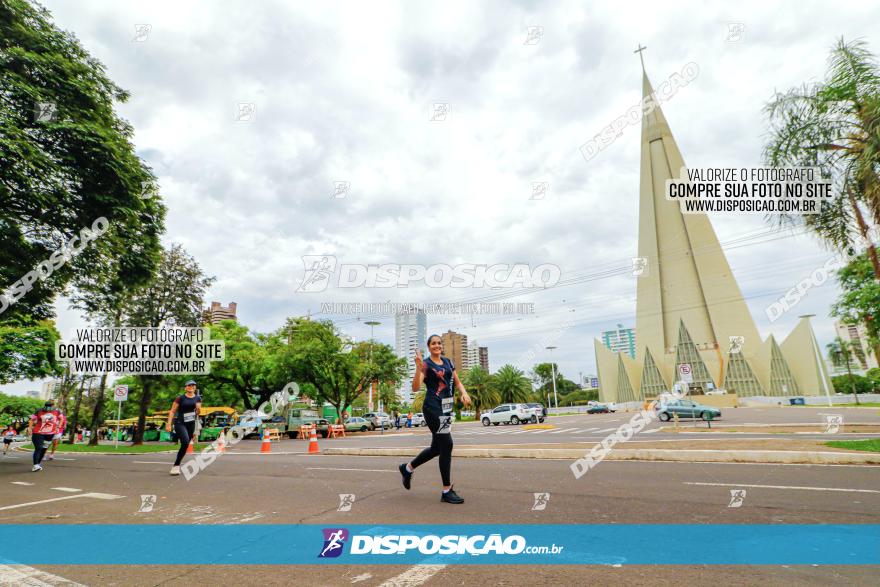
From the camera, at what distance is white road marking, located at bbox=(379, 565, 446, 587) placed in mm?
2875

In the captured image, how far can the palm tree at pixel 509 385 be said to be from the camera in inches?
2314

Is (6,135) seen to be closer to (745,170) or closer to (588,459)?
(588,459)

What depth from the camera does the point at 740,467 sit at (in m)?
7.91

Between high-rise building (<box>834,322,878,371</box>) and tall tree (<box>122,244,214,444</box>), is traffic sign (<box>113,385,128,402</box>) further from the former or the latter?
high-rise building (<box>834,322,878,371</box>)

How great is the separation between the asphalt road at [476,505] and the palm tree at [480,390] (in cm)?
4824

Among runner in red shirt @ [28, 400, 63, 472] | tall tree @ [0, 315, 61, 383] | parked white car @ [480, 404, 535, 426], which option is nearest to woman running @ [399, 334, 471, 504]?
runner in red shirt @ [28, 400, 63, 472]

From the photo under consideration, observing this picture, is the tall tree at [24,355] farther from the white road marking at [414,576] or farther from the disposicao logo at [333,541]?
the white road marking at [414,576]

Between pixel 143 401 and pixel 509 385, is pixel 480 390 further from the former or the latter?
pixel 143 401

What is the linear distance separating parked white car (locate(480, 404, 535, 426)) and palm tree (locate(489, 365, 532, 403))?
21.7 metres

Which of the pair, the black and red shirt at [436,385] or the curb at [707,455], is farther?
the curb at [707,455]

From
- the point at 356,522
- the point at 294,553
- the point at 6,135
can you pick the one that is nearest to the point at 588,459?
the point at 356,522

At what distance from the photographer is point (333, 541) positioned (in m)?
→ 3.85

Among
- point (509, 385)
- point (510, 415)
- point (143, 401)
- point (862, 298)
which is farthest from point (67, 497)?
point (509, 385)

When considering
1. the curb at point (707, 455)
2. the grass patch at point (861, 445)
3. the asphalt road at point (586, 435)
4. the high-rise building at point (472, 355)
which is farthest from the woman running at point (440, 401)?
the high-rise building at point (472, 355)
